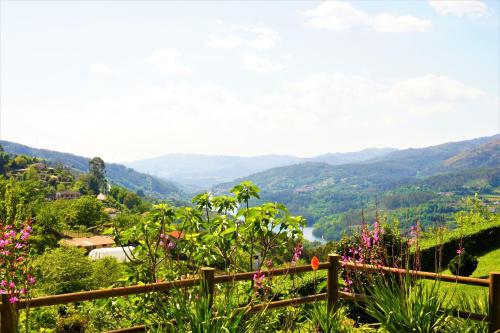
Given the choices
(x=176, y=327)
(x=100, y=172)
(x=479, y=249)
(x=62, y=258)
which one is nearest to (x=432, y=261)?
(x=479, y=249)

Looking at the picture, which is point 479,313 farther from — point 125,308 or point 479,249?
point 479,249

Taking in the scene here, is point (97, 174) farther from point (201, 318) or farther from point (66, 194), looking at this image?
point (201, 318)

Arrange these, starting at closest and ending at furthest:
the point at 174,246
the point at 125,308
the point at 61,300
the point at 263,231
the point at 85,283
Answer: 1. the point at 61,300
2. the point at 174,246
3. the point at 263,231
4. the point at 125,308
5. the point at 85,283

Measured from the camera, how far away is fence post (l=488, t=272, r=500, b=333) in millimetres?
3820

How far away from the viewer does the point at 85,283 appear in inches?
661

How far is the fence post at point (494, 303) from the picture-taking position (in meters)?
3.82

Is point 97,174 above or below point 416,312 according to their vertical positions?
below

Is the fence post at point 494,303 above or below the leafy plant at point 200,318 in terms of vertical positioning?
below

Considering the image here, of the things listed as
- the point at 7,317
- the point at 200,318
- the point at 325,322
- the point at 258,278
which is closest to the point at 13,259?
the point at 7,317

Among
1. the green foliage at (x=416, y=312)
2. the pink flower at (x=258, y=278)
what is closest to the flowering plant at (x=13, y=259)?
the pink flower at (x=258, y=278)

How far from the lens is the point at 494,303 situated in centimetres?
384

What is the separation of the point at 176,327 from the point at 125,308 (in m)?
2.60

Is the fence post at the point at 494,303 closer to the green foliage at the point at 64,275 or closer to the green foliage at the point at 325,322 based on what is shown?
the green foliage at the point at 325,322

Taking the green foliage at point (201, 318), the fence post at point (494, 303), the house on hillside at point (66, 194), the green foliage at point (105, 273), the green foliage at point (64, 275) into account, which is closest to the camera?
the green foliage at point (201, 318)
